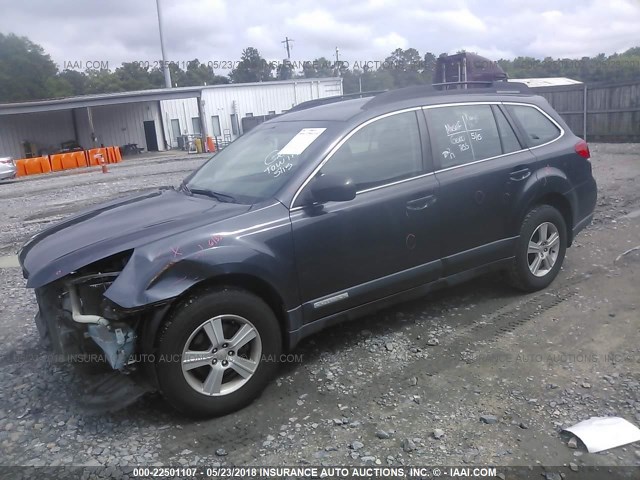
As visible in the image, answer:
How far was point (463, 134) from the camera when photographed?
452cm

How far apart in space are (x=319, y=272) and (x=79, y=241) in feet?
5.00

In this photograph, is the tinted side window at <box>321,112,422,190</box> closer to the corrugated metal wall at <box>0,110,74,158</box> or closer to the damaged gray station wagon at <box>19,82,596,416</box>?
the damaged gray station wagon at <box>19,82,596,416</box>

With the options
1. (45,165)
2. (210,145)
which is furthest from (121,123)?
(45,165)

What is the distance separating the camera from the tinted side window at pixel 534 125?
4.97m

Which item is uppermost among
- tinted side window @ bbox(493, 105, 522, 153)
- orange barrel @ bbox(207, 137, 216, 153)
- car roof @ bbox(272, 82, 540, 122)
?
car roof @ bbox(272, 82, 540, 122)

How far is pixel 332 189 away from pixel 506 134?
2.08m

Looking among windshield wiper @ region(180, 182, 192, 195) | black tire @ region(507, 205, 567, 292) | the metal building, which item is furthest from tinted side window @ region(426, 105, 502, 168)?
the metal building

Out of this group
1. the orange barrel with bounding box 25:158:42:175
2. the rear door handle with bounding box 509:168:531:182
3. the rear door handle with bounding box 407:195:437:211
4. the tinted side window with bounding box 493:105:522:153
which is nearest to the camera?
the rear door handle with bounding box 407:195:437:211

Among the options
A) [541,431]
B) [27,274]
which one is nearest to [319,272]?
[541,431]

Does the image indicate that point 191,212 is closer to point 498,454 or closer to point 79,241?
point 79,241

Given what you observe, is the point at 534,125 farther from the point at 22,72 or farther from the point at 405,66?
the point at 22,72

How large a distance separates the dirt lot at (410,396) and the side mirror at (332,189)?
3.91ft

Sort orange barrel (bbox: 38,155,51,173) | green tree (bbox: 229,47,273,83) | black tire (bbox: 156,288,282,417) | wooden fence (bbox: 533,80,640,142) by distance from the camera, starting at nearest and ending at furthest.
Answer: black tire (bbox: 156,288,282,417), wooden fence (bbox: 533,80,640,142), orange barrel (bbox: 38,155,51,173), green tree (bbox: 229,47,273,83)

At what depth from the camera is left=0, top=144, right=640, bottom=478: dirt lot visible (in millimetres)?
2984
